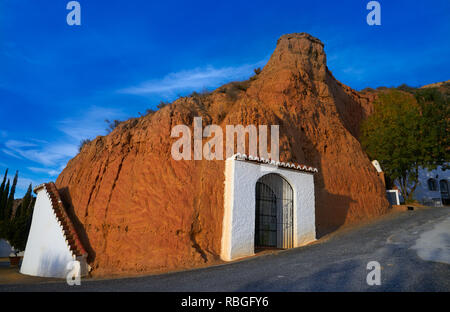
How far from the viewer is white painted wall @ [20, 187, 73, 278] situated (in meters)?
11.3

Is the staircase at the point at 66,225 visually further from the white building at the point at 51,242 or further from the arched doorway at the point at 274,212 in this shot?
the arched doorway at the point at 274,212

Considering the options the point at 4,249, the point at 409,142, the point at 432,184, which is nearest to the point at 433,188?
the point at 432,184

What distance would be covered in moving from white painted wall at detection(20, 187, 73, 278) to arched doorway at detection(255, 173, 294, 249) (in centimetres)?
817

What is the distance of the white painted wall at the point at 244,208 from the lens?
32.6 ft

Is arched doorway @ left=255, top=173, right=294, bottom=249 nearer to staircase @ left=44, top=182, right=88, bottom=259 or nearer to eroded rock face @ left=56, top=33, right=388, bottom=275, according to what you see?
eroded rock face @ left=56, top=33, right=388, bottom=275

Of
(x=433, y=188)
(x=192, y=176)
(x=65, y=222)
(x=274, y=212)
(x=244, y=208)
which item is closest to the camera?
(x=244, y=208)

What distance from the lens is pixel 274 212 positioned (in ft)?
40.7

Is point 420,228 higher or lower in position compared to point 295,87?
lower

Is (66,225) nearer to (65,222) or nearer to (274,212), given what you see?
(65,222)

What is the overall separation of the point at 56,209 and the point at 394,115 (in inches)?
998

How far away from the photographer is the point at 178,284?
6777mm

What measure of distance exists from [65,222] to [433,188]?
3132cm
